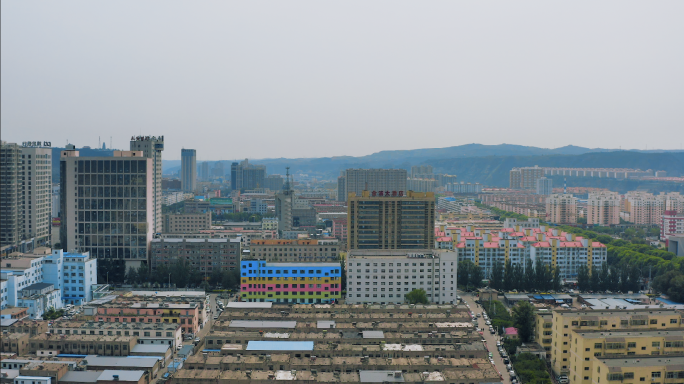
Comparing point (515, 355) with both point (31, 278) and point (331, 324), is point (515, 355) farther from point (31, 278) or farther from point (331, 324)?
point (31, 278)

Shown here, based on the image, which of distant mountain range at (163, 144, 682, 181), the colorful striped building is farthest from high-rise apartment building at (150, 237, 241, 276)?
distant mountain range at (163, 144, 682, 181)

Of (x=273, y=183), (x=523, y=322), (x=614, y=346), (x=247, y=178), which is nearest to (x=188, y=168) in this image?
(x=247, y=178)

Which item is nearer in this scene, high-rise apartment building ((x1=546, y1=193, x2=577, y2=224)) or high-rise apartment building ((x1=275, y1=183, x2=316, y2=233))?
high-rise apartment building ((x1=275, y1=183, x2=316, y2=233))

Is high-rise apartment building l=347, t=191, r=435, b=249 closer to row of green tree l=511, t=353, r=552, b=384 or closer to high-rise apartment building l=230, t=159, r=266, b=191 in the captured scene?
row of green tree l=511, t=353, r=552, b=384

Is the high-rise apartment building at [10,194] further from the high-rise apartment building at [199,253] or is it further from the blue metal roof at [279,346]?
the blue metal roof at [279,346]

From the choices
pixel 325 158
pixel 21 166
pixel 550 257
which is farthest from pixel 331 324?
pixel 325 158

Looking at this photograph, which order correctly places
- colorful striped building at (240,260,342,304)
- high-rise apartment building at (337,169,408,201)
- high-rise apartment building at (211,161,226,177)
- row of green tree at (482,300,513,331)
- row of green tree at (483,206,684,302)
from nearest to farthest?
1. row of green tree at (482,300,513,331)
2. colorful striped building at (240,260,342,304)
3. row of green tree at (483,206,684,302)
4. high-rise apartment building at (337,169,408,201)
5. high-rise apartment building at (211,161,226,177)
